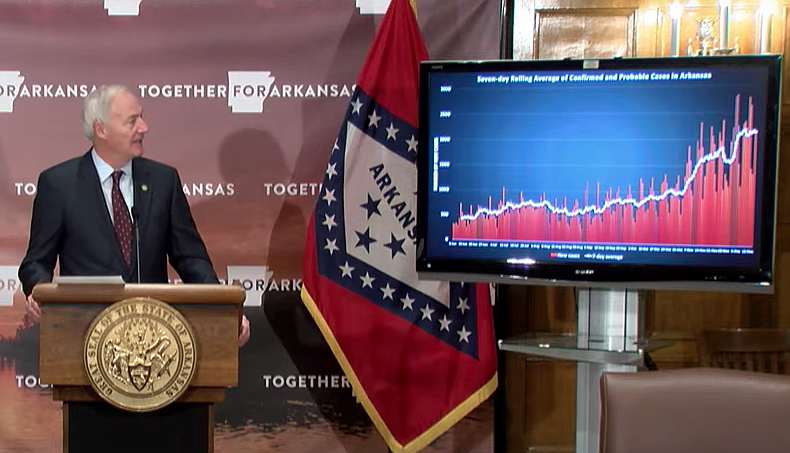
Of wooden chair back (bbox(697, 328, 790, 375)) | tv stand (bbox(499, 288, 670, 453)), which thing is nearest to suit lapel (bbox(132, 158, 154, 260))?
tv stand (bbox(499, 288, 670, 453))

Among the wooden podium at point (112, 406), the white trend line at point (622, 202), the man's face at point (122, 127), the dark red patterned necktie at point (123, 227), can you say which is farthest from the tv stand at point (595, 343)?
the man's face at point (122, 127)

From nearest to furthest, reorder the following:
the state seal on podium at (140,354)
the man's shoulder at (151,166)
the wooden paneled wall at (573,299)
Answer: the state seal on podium at (140,354)
the man's shoulder at (151,166)
the wooden paneled wall at (573,299)

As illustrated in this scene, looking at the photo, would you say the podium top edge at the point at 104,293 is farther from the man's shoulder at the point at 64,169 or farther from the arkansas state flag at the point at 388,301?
the man's shoulder at the point at 64,169

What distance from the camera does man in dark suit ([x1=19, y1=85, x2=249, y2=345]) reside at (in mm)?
3246

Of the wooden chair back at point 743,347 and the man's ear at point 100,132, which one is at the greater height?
the man's ear at point 100,132

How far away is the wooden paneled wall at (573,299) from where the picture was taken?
3.50m

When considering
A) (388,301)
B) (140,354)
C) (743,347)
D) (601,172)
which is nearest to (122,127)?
(388,301)

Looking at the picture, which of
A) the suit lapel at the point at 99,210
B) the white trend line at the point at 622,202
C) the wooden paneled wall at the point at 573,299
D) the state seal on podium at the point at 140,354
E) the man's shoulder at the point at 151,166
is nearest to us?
the state seal on podium at the point at 140,354

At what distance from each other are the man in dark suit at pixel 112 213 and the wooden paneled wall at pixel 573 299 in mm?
1440

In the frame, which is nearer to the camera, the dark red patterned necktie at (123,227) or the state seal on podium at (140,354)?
the state seal on podium at (140,354)

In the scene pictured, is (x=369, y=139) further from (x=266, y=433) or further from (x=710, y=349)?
(x=710, y=349)

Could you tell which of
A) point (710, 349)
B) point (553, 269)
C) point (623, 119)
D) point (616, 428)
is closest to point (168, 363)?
point (616, 428)

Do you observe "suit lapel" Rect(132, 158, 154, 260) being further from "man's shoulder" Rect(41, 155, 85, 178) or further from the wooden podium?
the wooden podium

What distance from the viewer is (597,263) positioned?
2869 mm
